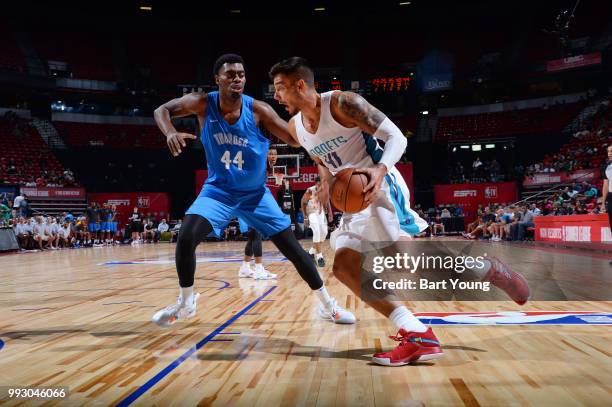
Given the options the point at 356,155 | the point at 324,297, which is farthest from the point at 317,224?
the point at 356,155

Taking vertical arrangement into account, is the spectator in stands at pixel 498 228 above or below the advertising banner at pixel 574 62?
below

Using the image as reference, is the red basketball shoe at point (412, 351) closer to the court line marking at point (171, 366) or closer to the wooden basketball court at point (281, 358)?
the wooden basketball court at point (281, 358)

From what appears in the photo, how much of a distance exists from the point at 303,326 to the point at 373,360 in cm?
112

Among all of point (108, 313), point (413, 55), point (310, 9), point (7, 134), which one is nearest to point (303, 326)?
point (108, 313)

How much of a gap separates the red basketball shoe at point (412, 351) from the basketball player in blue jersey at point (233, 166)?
3.80 ft

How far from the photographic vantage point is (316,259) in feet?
28.9

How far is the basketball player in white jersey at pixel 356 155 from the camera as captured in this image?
8.73 ft

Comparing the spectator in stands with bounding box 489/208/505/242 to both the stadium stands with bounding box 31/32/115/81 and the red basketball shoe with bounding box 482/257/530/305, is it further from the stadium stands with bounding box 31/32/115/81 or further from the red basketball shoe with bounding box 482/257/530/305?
the stadium stands with bounding box 31/32/115/81

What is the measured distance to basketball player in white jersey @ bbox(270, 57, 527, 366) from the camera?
105 inches

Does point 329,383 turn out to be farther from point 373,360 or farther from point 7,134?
point 7,134

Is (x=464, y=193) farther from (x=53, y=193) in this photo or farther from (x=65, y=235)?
(x=53, y=193)

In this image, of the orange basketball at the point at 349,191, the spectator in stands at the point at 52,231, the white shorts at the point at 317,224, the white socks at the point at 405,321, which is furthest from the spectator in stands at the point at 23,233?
the white socks at the point at 405,321

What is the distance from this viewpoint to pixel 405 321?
9.01ft

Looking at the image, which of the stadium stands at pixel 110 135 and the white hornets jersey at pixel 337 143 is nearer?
the white hornets jersey at pixel 337 143
